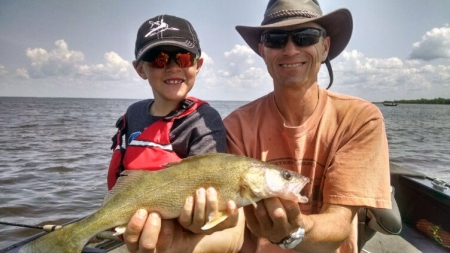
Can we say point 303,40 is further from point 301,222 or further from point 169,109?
point 301,222

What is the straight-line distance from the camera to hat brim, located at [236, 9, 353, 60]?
11.2ft

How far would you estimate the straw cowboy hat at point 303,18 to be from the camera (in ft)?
11.3

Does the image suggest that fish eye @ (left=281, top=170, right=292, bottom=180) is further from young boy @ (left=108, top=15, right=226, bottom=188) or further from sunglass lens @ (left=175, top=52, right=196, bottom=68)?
sunglass lens @ (left=175, top=52, right=196, bottom=68)

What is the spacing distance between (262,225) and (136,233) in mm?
938

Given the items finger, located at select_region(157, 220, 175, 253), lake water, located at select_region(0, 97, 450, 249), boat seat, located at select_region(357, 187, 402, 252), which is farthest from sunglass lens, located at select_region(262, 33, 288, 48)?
lake water, located at select_region(0, 97, 450, 249)

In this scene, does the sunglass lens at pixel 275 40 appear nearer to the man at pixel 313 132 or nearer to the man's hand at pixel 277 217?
the man at pixel 313 132

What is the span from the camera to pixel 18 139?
23406mm

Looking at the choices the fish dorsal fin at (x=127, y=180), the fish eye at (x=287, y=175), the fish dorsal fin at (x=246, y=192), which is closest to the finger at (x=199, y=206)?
the fish dorsal fin at (x=246, y=192)

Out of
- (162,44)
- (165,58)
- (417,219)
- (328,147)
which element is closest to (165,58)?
(165,58)

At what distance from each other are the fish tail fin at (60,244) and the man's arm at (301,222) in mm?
1342

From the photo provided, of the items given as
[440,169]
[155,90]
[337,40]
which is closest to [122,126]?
[155,90]

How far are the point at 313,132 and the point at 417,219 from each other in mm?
3865

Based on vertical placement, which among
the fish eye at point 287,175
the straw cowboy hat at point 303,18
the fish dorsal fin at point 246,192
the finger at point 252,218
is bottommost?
the finger at point 252,218

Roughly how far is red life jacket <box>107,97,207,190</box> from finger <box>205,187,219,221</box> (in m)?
0.64
